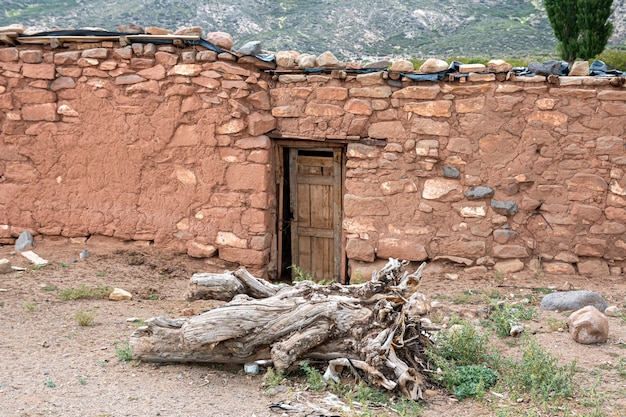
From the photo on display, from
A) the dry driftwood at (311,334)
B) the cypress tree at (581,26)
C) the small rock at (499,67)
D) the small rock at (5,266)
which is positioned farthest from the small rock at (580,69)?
the cypress tree at (581,26)

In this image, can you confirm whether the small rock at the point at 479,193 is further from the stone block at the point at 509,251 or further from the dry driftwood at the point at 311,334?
the dry driftwood at the point at 311,334

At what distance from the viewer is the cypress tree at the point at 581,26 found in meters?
15.0

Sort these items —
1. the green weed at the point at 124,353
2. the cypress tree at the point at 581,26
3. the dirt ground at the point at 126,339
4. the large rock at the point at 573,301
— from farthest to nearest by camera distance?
the cypress tree at the point at 581,26
the large rock at the point at 573,301
the green weed at the point at 124,353
the dirt ground at the point at 126,339

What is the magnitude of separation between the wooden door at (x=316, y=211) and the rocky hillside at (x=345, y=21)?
30.7 ft

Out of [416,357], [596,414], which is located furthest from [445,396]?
[596,414]

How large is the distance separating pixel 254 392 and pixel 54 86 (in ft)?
14.2

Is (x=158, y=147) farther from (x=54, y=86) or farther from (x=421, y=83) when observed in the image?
(x=421, y=83)

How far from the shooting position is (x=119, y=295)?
597 centimetres

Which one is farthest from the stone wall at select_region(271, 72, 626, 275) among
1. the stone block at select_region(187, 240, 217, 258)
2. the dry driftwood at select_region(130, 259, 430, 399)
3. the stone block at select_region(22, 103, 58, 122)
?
the stone block at select_region(22, 103, 58, 122)

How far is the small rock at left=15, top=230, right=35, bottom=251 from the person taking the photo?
23.3ft

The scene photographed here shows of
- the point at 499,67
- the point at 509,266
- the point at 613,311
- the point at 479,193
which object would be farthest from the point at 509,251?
the point at 499,67

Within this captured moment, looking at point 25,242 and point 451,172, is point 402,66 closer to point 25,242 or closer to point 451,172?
point 451,172

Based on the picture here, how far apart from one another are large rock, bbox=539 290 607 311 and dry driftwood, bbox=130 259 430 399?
162 centimetres

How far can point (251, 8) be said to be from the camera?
19234mm
